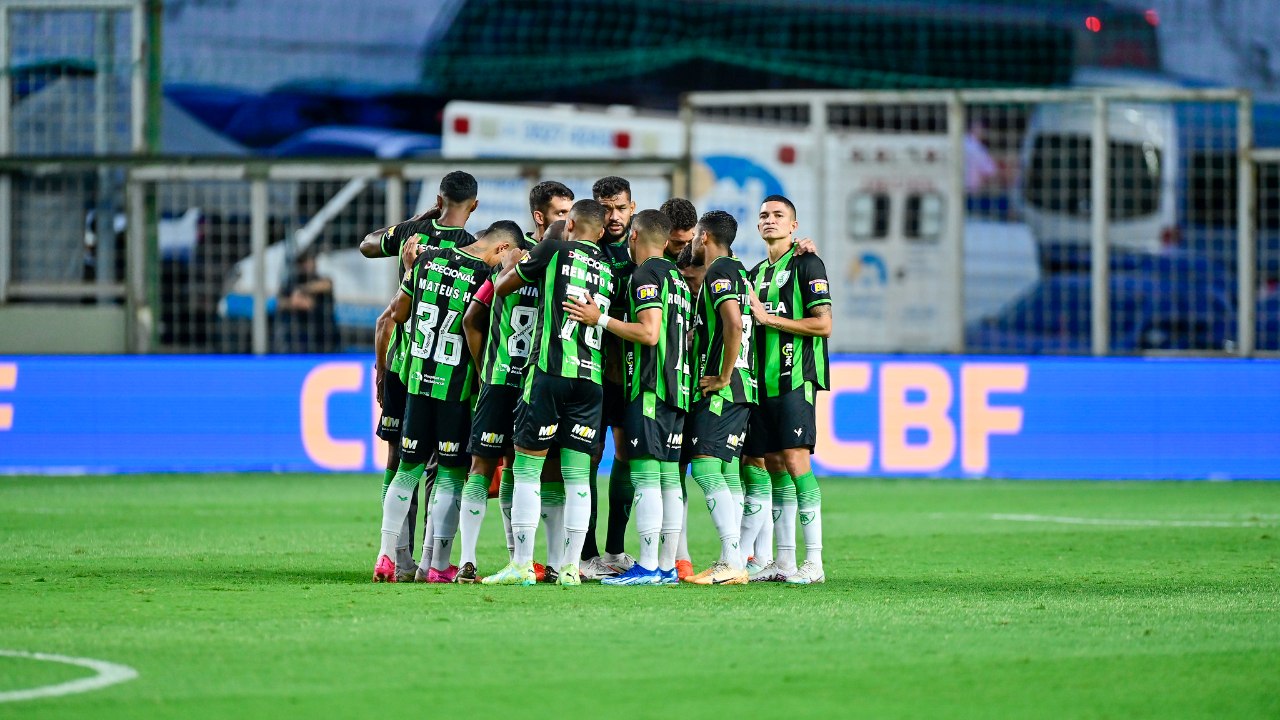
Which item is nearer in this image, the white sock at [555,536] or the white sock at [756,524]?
the white sock at [555,536]

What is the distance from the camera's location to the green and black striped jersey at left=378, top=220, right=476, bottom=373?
30.2ft

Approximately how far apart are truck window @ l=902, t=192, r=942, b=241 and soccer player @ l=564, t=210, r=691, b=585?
469 inches

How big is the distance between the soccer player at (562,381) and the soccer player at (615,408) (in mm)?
215

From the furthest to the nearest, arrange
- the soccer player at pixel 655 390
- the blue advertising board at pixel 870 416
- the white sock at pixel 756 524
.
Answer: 1. the blue advertising board at pixel 870 416
2. the white sock at pixel 756 524
3. the soccer player at pixel 655 390

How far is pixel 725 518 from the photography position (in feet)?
29.5

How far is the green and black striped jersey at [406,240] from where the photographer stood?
9.20 m

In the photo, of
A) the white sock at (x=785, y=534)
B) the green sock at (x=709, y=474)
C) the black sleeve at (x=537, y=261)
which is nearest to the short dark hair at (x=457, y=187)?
→ the black sleeve at (x=537, y=261)

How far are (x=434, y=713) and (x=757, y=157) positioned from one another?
1485cm

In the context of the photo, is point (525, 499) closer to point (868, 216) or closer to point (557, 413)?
point (557, 413)

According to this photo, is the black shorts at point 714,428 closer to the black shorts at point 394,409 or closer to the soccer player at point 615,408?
the soccer player at point 615,408

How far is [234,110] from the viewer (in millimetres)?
24484

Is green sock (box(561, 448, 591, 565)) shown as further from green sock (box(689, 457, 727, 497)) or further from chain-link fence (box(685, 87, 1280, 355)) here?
chain-link fence (box(685, 87, 1280, 355))

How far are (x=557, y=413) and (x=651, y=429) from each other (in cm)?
49

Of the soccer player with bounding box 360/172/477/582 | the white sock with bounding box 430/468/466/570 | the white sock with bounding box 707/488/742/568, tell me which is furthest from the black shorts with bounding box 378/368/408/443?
the white sock with bounding box 707/488/742/568
